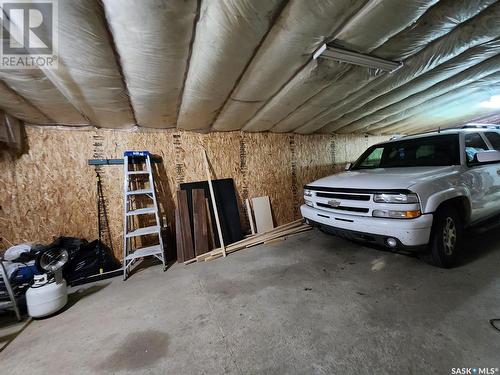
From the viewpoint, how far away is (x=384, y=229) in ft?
7.03

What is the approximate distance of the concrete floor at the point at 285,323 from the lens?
140 cm

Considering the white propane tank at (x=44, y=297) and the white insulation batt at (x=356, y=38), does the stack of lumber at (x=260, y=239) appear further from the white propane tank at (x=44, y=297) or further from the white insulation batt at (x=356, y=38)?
the white insulation batt at (x=356, y=38)

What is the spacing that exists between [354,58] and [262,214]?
3246mm

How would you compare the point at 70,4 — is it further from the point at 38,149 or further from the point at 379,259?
the point at 379,259

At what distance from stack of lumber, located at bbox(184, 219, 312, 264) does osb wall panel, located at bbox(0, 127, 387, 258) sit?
1.67 feet

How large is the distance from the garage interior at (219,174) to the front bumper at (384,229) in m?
0.48

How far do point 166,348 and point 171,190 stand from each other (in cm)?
277

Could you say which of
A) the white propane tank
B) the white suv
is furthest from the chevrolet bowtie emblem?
the white propane tank

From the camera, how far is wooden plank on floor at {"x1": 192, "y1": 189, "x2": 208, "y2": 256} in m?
3.65

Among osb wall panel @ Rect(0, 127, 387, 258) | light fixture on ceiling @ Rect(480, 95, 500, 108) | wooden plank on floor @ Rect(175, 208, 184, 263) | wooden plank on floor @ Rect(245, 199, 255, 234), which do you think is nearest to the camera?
osb wall panel @ Rect(0, 127, 387, 258)

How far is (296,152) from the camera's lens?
5.09 meters

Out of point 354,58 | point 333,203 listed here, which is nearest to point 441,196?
point 333,203

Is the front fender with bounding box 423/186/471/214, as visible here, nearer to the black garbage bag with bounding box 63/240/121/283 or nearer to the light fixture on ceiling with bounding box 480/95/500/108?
the light fixture on ceiling with bounding box 480/95/500/108

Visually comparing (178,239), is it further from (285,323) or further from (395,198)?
(395,198)
